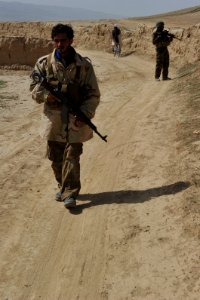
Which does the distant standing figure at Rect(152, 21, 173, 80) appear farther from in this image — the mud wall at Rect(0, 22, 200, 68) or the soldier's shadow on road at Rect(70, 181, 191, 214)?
the soldier's shadow on road at Rect(70, 181, 191, 214)

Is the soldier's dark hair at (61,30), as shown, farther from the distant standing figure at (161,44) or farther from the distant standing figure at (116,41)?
the distant standing figure at (116,41)

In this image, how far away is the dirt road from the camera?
3951mm

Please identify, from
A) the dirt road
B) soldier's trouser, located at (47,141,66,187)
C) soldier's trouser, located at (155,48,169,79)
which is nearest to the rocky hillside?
soldier's trouser, located at (155,48,169,79)

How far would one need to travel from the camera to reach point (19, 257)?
4.43 meters

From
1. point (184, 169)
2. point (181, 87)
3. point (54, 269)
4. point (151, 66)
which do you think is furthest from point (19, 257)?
point (151, 66)

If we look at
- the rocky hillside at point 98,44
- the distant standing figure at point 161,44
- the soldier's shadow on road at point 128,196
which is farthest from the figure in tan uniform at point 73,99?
the rocky hillside at point 98,44

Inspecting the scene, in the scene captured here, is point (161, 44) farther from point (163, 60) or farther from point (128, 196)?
point (128, 196)

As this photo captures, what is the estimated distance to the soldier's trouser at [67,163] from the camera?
16.8 feet

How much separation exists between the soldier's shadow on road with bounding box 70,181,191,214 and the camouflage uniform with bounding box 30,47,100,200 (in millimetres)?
260

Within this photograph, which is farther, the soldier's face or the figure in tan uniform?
the figure in tan uniform

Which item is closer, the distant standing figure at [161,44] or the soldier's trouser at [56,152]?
the soldier's trouser at [56,152]

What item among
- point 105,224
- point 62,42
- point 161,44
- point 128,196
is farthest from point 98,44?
point 105,224

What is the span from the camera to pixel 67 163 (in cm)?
516

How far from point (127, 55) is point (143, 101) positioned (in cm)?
1179
